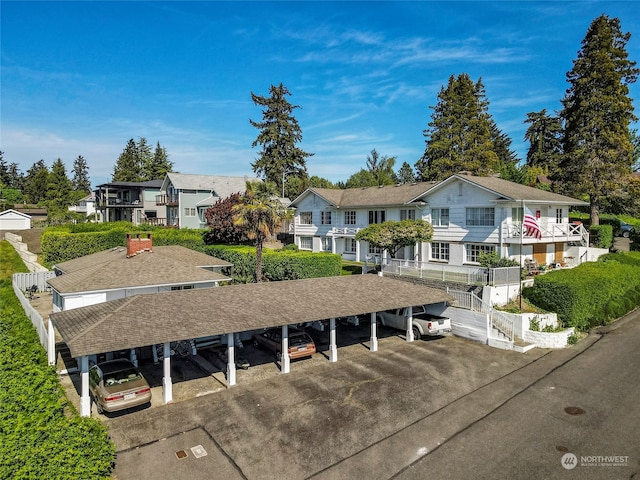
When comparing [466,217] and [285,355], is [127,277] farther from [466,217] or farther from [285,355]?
[466,217]

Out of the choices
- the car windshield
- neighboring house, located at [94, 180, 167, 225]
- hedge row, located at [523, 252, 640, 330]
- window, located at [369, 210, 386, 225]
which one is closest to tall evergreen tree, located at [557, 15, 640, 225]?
hedge row, located at [523, 252, 640, 330]

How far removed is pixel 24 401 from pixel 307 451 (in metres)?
7.95

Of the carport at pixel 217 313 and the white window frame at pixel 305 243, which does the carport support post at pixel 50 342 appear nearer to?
the carport at pixel 217 313

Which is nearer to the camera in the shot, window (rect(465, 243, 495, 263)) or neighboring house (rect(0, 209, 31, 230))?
window (rect(465, 243, 495, 263))

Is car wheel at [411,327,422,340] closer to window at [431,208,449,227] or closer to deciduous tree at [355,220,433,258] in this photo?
deciduous tree at [355,220,433,258]

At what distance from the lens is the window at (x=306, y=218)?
49.9 m

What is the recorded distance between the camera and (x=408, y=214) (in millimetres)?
40375

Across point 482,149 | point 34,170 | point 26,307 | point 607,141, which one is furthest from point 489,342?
point 34,170

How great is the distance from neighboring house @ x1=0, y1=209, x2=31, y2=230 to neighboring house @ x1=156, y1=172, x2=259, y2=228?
26101mm

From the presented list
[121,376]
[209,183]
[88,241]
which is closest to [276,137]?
[209,183]

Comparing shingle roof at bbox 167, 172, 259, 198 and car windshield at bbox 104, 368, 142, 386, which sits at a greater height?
shingle roof at bbox 167, 172, 259, 198

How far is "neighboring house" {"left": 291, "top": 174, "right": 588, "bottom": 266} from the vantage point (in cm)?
3256

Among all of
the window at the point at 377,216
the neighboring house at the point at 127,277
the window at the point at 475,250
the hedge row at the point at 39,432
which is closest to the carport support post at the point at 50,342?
the neighboring house at the point at 127,277

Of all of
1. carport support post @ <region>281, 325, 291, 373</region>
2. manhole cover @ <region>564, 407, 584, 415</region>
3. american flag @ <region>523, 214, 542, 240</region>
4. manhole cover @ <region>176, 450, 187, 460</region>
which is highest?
american flag @ <region>523, 214, 542, 240</region>
